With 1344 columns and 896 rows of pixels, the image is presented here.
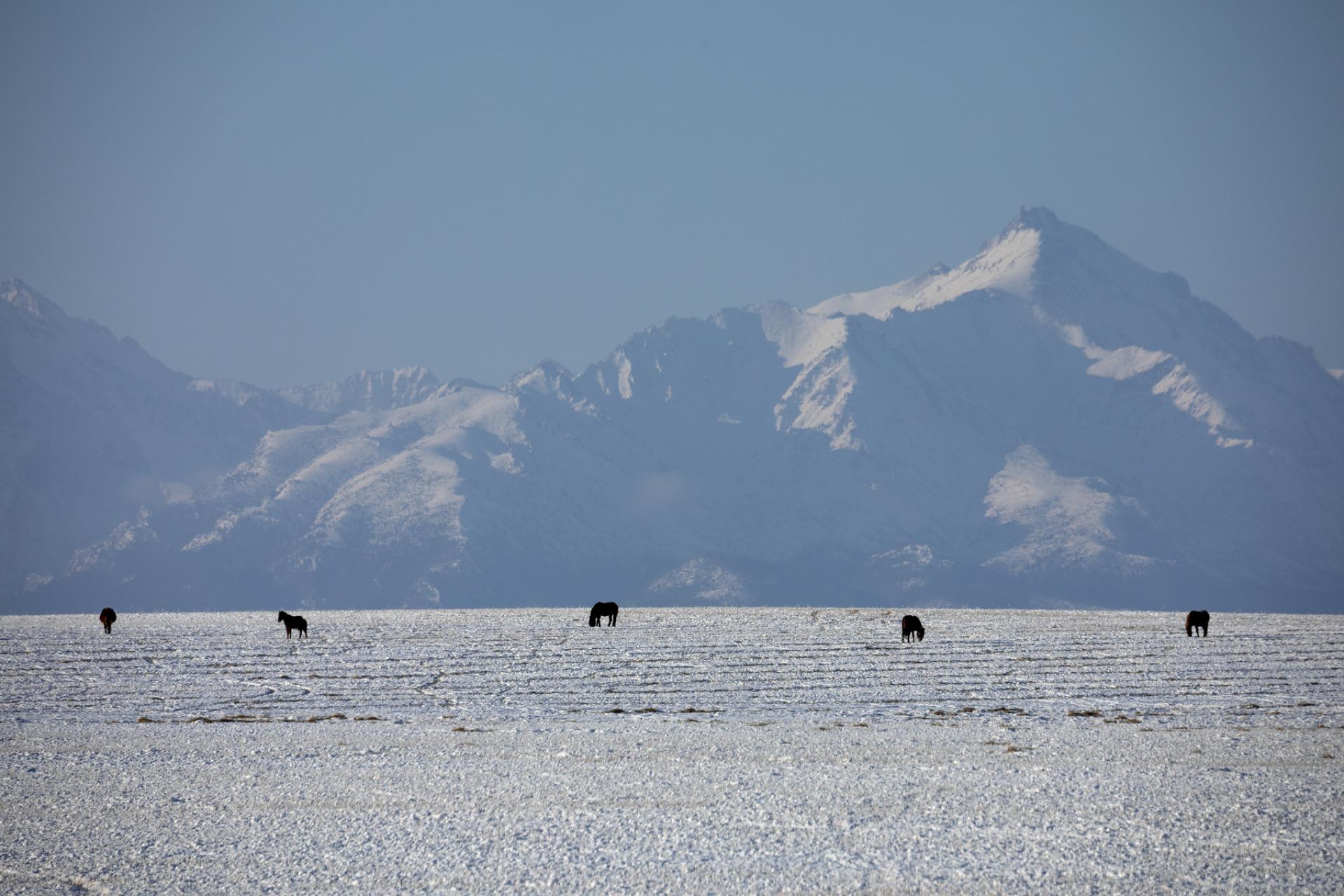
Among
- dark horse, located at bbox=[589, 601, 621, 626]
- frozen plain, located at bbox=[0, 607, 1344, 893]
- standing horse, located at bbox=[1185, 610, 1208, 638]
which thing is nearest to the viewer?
frozen plain, located at bbox=[0, 607, 1344, 893]

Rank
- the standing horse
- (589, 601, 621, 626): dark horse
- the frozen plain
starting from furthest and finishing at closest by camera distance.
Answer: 1. (589, 601, 621, 626): dark horse
2. the standing horse
3. the frozen plain

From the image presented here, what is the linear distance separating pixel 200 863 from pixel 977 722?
537 inches

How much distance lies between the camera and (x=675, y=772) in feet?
62.4

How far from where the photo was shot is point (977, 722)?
2347 centimetres

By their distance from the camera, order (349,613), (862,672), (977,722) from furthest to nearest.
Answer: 1. (349,613)
2. (862,672)
3. (977,722)

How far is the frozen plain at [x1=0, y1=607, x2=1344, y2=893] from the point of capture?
1435 cm

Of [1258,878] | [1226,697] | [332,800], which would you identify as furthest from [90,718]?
[1226,697]

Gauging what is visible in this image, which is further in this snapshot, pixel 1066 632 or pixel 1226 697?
pixel 1066 632

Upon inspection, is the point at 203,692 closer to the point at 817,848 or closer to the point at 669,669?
the point at 669,669

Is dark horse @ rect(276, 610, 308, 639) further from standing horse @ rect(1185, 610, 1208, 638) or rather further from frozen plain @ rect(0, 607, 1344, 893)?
standing horse @ rect(1185, 610, 1208, 638)

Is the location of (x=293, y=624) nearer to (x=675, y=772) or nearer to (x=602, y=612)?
(x=602, y=612)

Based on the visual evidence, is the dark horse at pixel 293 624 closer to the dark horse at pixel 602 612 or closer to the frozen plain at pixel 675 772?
the frozen plain at pixel 675 772

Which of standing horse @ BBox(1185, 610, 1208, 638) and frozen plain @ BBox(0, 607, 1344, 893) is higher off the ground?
standing horse @ BBox(1185, 610, 1208, 638)

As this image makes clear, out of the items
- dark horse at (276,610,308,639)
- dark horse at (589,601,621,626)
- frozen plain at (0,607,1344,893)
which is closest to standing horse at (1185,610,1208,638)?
frozen plain at (0,607,1344,893)
